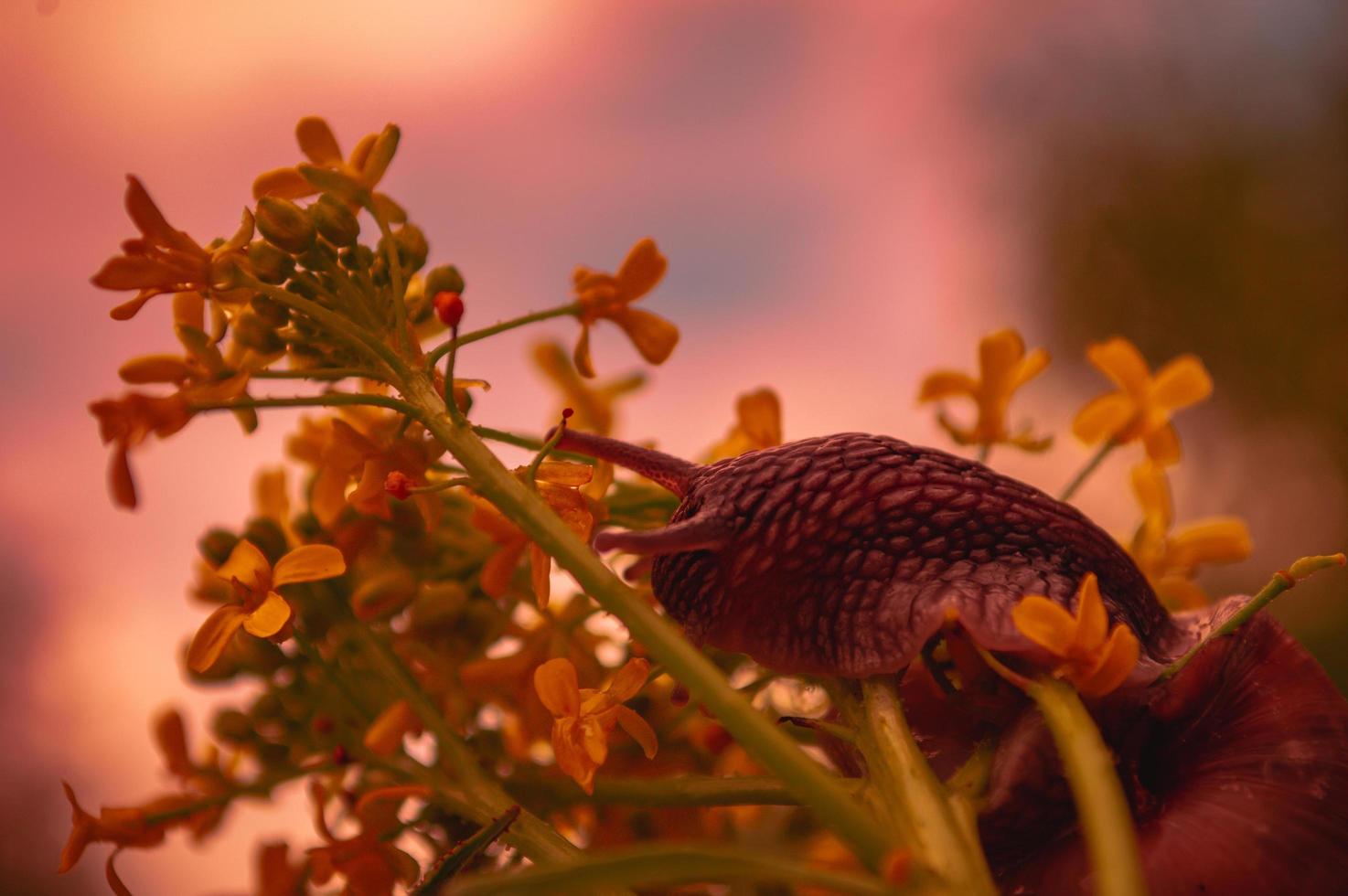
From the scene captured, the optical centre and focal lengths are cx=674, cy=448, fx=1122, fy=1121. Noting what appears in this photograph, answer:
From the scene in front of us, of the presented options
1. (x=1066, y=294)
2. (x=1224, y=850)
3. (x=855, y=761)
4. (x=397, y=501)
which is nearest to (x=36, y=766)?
(x=397, y=501)

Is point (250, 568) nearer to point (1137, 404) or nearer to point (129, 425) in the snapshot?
point (129, 425)

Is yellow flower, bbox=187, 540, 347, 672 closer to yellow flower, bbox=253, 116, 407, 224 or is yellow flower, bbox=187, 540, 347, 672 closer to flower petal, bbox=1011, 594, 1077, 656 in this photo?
yellow flower, bbox=253, 116, 407, 224

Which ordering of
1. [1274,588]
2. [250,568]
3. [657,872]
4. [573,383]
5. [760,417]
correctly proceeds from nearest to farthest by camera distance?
[657,872], [1274,588], [250,568], [760,417], [573,383]

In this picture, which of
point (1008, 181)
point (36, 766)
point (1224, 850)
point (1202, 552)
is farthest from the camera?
point (1008, 181)

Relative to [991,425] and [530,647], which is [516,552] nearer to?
[530,647]

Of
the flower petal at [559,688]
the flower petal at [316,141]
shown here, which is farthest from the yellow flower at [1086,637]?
the flower petal at [316,141]

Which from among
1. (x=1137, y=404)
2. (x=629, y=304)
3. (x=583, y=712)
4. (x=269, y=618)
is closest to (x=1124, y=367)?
(x=1137, y=404)

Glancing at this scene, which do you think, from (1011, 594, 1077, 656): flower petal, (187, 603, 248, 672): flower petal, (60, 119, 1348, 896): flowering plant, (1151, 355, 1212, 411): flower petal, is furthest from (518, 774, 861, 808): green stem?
(1151, 355, 1212, 411): flower petal
